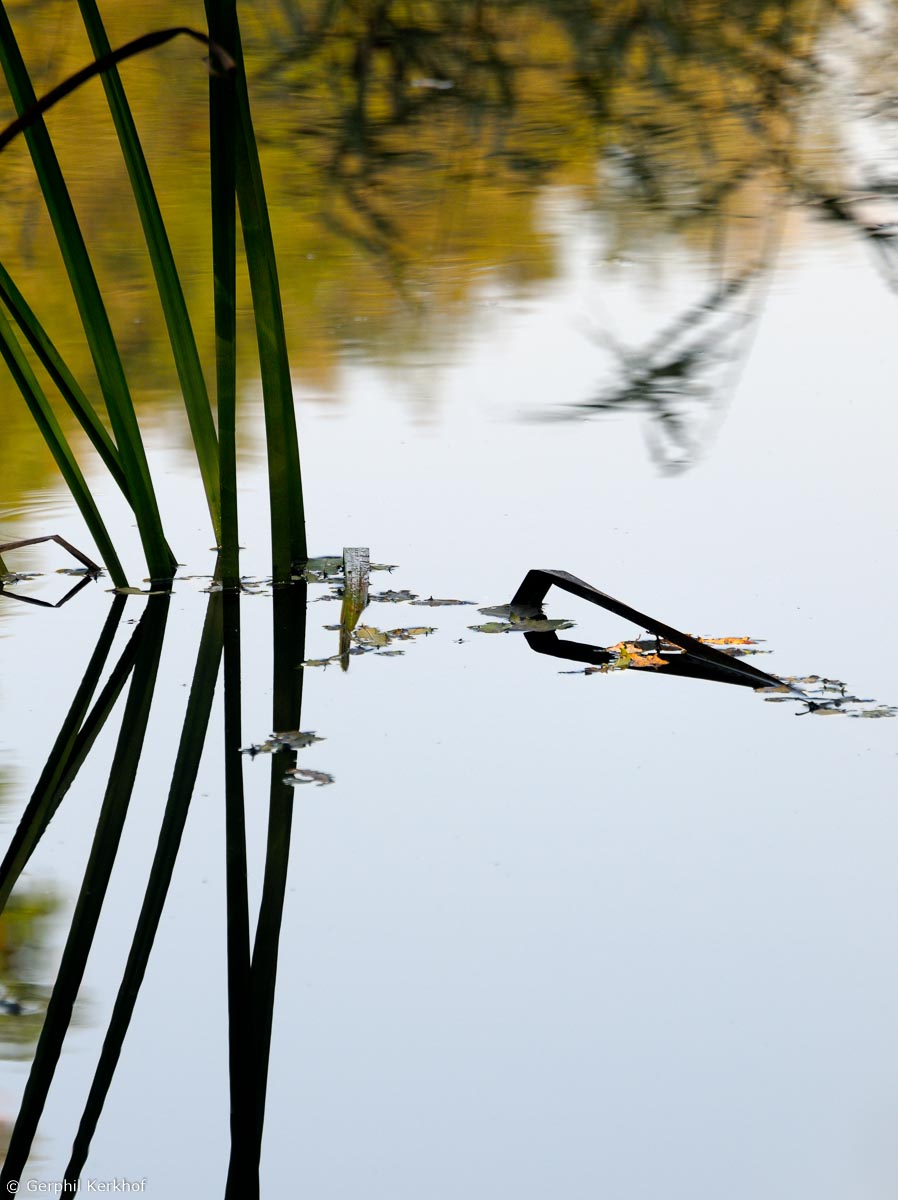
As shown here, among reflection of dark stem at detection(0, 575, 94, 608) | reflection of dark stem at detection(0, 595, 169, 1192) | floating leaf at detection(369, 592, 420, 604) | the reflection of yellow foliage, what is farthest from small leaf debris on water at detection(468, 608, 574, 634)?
the reflection of yellow foliage

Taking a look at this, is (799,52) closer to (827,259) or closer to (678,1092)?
(827,259)

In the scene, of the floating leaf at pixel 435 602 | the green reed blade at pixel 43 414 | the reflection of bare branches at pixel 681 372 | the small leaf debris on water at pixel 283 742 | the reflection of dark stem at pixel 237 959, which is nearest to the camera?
the reflection of dark stem at pixel 237 959

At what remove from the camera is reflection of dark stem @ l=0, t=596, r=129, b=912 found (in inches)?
49.4

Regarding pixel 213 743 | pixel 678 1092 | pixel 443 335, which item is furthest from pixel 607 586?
pixel 443 335

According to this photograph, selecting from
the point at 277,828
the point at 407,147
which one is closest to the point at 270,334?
the point at 277,828

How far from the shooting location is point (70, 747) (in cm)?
145

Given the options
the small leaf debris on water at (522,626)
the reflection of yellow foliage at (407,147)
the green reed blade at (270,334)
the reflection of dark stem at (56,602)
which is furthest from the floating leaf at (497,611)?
the reflection of yellow foliage at (407,147)

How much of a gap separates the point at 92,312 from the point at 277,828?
0.64 m

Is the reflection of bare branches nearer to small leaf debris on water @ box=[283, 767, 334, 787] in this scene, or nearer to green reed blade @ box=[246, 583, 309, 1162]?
green reed blade @ box=[246, 583, 309, 1162]

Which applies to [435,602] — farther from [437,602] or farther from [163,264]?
[163,264]

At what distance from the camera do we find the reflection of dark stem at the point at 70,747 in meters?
1.25

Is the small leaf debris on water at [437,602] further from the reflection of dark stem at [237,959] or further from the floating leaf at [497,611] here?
the reflection of dark stem at [237,959]

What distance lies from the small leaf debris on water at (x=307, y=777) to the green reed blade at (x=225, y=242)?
39 centimetres

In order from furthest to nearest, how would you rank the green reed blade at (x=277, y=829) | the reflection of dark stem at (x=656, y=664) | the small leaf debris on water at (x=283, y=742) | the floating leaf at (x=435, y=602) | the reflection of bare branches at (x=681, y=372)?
the reflection of bare branches at (x=681, y=372) → the floating leaf at (x=435, y=602) → the reflection of dark stem at (x=656, y=664) → the small leaf debris on water at (x=283, y=742) → the green reed blade at (x=277, y=829)
